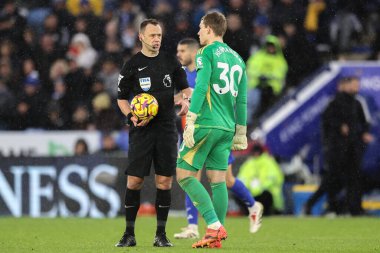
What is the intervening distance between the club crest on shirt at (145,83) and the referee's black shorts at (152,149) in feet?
1.16

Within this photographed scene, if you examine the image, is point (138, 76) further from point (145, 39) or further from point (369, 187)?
point (369, 187)

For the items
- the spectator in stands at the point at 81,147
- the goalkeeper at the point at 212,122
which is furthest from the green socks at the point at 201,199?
the spectator in stands at the point at 81,147

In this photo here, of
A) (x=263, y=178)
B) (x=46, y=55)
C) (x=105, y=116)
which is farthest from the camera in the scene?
(x=46, y=55)

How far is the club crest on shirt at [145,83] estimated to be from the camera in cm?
1041

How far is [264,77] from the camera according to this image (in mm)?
19453

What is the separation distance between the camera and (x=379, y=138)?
18.6 metres

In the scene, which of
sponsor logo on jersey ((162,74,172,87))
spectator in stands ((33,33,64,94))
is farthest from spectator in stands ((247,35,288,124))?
sponsor logo on jersey ((162,74,172,87))

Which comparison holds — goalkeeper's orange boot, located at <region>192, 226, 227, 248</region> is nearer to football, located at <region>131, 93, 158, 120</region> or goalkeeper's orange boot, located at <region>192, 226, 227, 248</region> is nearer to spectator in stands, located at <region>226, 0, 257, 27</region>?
football, located at <region>131, 93, 158, 120</region>

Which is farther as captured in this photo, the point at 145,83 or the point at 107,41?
the point at 107,41

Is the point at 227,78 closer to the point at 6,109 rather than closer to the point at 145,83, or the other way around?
the point at 145,83

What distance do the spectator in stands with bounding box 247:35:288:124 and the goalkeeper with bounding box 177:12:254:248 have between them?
9246 millimetres

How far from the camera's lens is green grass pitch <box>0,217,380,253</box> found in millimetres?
10344

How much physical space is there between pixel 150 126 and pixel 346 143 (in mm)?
7374

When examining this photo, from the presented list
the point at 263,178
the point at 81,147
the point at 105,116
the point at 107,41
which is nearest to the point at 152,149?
the point at 263,178
